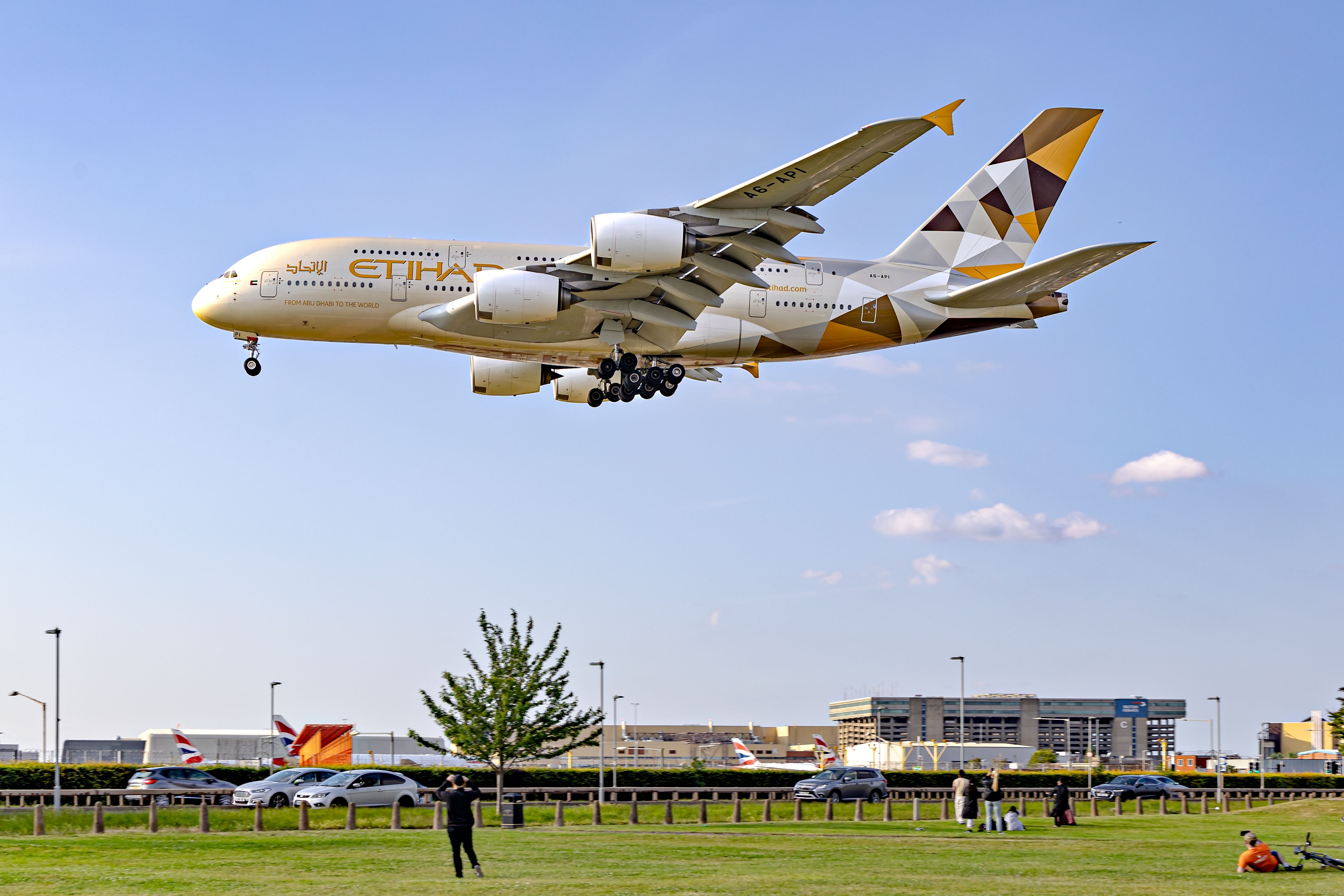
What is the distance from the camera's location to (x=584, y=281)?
122 ft

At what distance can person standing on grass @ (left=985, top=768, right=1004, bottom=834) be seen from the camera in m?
38.8

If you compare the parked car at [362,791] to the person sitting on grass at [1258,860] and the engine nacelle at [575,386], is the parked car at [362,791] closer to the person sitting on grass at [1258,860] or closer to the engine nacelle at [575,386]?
the engine nacelle at [575,386]

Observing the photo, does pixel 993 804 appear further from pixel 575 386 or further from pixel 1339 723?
pixel 1339 723

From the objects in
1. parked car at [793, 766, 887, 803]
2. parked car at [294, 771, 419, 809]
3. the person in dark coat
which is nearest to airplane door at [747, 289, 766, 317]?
the person in dark coat

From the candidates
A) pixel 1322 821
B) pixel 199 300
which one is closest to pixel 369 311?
pixel 199 300

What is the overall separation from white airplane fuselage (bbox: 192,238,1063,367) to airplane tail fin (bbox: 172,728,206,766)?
4513 cm

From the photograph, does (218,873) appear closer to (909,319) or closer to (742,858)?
(742,858)

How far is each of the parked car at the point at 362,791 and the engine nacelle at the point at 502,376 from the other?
13.4m

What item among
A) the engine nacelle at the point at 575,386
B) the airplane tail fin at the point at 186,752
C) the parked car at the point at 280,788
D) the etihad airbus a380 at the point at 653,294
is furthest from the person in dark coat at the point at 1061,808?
the airplane tail fin at the point at 186,752

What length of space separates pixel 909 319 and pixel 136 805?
3609 centimetres

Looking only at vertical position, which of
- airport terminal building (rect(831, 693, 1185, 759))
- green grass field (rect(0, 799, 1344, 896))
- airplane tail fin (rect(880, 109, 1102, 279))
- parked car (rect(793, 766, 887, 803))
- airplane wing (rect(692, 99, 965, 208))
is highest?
airplane tail fin (rect(880, 109, 1102, 279))

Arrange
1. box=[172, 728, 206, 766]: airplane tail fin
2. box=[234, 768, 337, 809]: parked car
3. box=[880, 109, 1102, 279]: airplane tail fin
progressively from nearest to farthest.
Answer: box=[234, 768, 337, 809]: parked car → box=[880, 109, 1102, 279]: airplane tail fin → box=[172, 728, 206, 766]: airplane tail fin

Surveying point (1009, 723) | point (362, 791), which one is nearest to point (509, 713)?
point (362, 791)

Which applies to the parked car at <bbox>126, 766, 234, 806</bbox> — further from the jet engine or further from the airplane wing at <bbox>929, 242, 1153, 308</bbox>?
the airplane wing at <bbox>929, 242, 1153, 308</bbox>
